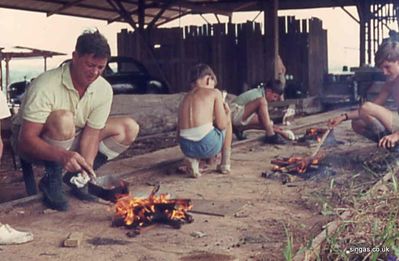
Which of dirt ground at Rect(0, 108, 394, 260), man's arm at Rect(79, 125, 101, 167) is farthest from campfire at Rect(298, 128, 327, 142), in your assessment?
man's arm at Rect(79, 125, 101, 167)

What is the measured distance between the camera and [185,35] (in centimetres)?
2061

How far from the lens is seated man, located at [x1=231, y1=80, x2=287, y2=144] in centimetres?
903

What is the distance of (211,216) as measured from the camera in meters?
5.00

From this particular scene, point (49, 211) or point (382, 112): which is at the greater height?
point (382, 112)

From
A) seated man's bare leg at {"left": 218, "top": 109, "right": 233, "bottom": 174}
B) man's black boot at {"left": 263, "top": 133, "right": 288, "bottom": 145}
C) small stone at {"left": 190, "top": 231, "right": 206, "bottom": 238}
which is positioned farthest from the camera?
man's black boot at {"left": 263, "top": 133, "right": 288, "bottom": 145}

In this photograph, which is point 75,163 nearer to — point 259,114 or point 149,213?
point 149,213

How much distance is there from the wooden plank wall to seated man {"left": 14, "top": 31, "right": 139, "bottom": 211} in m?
14.3

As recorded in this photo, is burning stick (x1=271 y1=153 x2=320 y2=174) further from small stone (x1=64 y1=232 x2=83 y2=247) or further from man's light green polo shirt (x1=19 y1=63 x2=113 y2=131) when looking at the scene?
small stone (x1=64 y1=232 x2=83 y2=247)

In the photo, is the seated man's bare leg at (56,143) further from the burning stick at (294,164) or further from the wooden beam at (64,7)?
the wooden beam at (64,7)

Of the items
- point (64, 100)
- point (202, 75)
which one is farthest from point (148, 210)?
point (202, 75)

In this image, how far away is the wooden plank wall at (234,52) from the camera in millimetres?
19734

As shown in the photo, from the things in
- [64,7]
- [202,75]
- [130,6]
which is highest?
[130,6]

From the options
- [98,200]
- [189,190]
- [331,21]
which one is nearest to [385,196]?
[189,190]

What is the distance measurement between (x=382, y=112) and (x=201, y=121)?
1995 mm
